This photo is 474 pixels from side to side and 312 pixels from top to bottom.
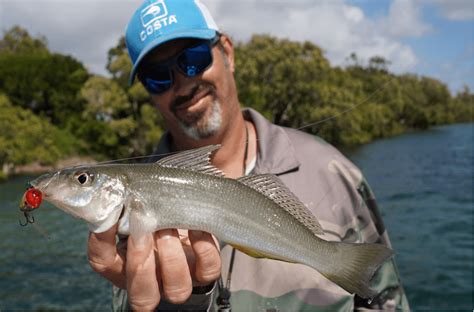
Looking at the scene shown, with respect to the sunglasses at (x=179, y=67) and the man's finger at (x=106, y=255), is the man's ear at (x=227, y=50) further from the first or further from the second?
the man's finger at (x=106, y=255)

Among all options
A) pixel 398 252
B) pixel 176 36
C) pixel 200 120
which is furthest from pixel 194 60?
pixel 398 252

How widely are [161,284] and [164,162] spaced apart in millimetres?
767

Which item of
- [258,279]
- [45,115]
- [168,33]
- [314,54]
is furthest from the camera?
[45,115]

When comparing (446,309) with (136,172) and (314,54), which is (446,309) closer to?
(136,172)

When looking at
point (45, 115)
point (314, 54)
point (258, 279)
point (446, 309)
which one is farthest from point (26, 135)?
point (258, 279)

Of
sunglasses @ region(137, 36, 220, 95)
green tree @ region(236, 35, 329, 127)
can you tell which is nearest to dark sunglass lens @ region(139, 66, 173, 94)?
sunglasses @ region(137, 36, 220, 95)

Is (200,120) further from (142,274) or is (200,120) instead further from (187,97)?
(142,274)

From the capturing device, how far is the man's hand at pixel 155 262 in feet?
8.11

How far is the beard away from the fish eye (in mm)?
1343

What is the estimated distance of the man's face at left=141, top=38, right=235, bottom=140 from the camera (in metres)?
3.66

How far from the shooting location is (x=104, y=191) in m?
2.44

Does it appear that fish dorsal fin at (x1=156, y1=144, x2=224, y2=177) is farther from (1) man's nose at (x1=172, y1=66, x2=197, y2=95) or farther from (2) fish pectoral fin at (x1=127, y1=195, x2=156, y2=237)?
(1) man's nose at (x1=172, y1=66, x2=197, y2=95)

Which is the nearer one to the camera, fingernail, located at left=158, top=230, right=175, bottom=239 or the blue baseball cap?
fingernail, located at left=158, top=230, right=175, bottom=239

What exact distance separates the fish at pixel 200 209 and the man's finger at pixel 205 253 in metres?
0.10
